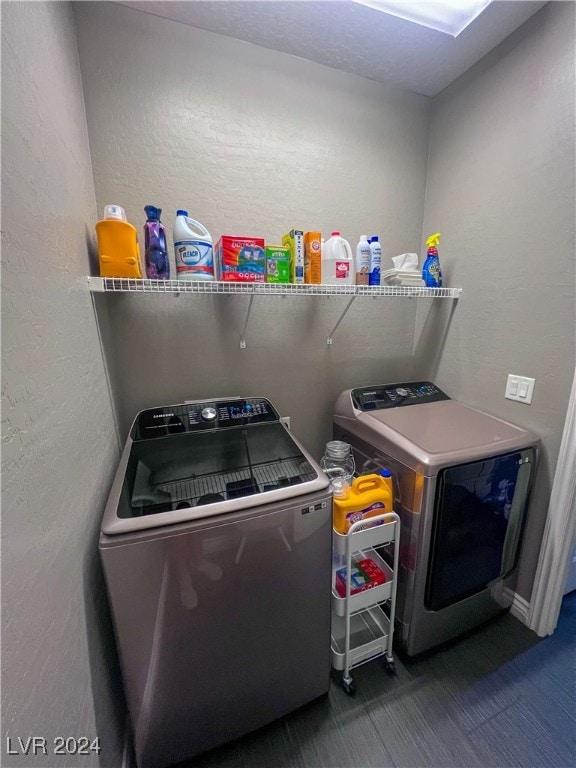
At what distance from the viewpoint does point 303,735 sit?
1113 millimetres

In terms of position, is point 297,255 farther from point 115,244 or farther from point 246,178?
point 115,244

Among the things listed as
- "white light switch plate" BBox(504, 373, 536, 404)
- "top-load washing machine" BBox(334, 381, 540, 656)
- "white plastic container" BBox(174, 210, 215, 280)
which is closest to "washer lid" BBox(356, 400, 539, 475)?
"top-load washing machine" BBox(334, 381, 540, 656)

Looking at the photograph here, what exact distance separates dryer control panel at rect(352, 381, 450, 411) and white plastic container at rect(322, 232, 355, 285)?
0.62 meters

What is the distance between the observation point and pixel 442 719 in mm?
1149

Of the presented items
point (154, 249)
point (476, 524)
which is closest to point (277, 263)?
point (154, 249)

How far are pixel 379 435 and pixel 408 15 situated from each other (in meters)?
1.84

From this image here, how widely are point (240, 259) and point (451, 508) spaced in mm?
1346

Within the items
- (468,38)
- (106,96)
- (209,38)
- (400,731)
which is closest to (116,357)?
(106,96)

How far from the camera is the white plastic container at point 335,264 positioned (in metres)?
1.46

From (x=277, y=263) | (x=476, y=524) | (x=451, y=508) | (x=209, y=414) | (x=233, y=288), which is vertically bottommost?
(x=476, y=524)

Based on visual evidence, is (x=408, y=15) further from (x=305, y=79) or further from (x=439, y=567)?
(x=439, y=567)

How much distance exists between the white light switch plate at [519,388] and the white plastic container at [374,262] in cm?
83

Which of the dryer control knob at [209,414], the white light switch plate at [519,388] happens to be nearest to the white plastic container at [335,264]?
the dryer control knob at [209,414]

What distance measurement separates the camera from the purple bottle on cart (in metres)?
1.20
